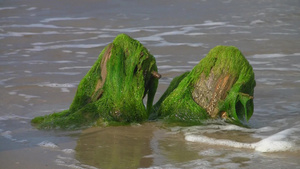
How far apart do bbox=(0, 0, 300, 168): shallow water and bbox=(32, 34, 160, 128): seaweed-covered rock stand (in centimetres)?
18

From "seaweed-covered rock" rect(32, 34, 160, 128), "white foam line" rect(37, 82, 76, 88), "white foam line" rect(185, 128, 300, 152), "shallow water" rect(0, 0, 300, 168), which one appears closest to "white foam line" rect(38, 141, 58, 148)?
"shallow water" rect(0, 0, 300, 168)

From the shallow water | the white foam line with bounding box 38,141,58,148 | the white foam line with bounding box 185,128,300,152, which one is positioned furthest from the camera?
the white foam line with bounding box 38,141,58,148

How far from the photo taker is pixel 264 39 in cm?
1118

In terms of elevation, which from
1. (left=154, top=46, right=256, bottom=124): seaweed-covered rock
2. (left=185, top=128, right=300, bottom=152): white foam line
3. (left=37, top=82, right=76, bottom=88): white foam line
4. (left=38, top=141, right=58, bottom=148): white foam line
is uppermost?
(left=154, top=46, right=256, bottom=124): seaweed-covered rock

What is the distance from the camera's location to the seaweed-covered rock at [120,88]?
5.97 metres

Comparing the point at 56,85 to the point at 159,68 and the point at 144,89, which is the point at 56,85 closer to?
the point at 159,68

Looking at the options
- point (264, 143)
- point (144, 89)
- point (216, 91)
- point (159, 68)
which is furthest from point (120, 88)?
point (159, 68)

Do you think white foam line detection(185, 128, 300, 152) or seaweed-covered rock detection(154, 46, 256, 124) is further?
seaweed-covered rock detection(154, 46, 256, 124)

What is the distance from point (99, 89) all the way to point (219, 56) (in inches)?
51.9

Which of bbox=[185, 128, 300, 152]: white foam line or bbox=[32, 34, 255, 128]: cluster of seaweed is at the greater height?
bbox=[32, 34, 255, 128]: cluster of seaweed

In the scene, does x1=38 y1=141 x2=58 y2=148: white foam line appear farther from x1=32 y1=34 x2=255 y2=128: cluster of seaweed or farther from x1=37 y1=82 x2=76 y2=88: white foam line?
x1=37 y1=82 x2=76 y2=88: white foam line

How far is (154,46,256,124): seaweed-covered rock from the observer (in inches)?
232

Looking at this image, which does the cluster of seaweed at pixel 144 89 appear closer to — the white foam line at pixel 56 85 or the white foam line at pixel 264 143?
the white foam line at pixel 264 143

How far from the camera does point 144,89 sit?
598 cm
